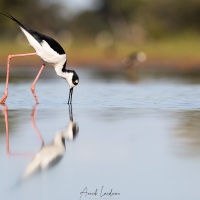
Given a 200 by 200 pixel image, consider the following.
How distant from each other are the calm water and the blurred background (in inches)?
456

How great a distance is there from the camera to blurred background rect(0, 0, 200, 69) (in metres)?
25.2

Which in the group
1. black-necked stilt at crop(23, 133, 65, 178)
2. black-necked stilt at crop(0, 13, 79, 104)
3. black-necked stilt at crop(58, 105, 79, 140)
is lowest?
black-necked stilt at crop(23, 133, 65, 178)

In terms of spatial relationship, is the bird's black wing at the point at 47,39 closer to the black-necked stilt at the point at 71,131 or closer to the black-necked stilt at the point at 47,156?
the black-necked stilt at the point at 71,131

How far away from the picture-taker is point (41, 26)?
43.9 metres

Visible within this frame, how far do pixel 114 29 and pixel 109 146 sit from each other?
38.5 meters

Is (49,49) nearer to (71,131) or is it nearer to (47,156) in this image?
(71,131)

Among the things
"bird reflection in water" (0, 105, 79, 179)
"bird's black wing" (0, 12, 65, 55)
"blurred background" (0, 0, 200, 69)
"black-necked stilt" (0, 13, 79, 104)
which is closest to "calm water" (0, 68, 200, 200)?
"bird reflection in water" (0, 105, 79, 179)

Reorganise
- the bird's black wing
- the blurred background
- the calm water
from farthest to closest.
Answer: the blurred background
the bird's black wing
the calm water

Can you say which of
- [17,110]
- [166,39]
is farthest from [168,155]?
[166,39]

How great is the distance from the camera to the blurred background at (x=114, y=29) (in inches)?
992

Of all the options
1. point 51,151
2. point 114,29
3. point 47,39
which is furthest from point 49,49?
point 114,29

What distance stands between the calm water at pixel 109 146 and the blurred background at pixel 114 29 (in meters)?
11.6

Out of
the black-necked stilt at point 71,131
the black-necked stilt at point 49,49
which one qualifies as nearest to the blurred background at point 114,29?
the black-necked stilt at point 49,49

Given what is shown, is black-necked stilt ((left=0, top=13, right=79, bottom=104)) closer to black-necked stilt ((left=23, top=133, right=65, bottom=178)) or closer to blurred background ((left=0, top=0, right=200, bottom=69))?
black-necked stilt ((left=23, top=133, right=65, bottom=178))
